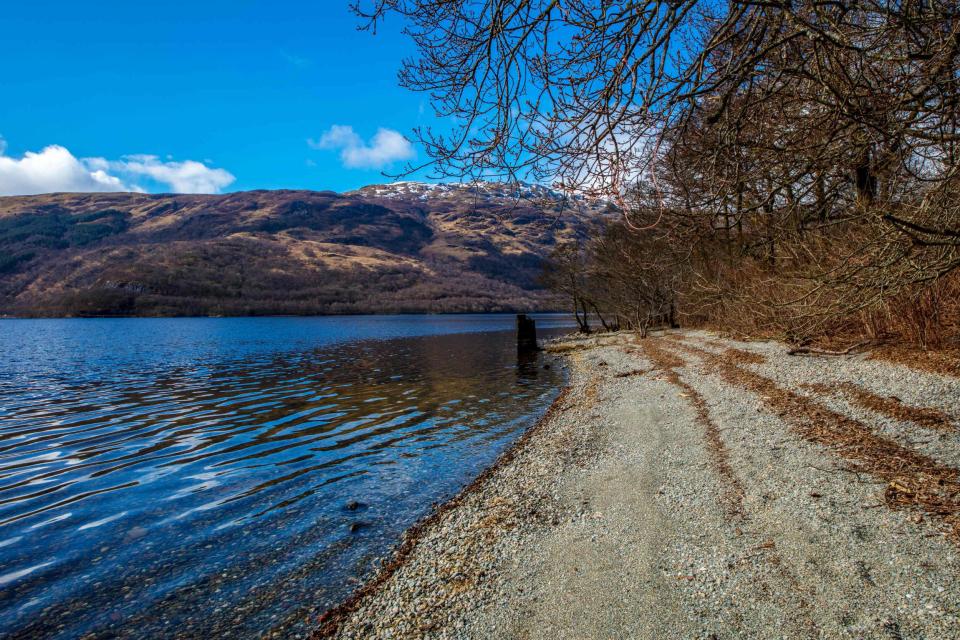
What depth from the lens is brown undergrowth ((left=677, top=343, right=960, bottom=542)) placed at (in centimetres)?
543

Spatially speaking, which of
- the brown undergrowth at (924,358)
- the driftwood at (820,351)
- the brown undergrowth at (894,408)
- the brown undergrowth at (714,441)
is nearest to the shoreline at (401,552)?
the brown undergrowth at (714,441)

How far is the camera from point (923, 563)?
14.3ft

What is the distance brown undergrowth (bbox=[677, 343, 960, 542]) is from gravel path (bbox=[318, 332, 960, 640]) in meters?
0.03

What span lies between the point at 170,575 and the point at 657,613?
6.12 m

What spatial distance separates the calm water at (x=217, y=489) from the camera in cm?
585

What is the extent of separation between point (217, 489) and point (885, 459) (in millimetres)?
11462

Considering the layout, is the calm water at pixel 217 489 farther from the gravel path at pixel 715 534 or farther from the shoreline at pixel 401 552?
the gravel path at pixel 715 534

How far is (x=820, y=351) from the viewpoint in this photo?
15.8m

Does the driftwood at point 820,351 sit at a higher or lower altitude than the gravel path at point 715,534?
higher

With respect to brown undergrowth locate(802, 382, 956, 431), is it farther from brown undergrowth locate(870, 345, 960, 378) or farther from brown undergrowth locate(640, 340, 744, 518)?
brown undergrowth locate(640, 340, 744, 518)

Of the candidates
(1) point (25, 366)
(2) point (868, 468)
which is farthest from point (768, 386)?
(1) point (25, 366)

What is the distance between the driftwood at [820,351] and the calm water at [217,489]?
28.4ft

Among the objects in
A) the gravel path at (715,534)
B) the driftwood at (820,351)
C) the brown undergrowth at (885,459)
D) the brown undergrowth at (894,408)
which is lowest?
the gravel path at (715,534)

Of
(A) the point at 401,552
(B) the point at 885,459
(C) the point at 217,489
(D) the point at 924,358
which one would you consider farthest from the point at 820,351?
(C) the point at 217,489
